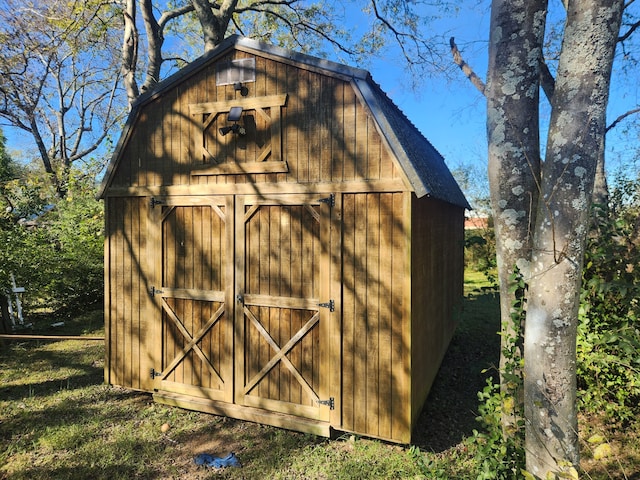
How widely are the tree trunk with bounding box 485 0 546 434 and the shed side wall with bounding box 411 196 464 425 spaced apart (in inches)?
45.2

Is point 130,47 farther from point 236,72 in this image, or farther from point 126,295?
point 126,295

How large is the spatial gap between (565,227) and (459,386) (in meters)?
4.16

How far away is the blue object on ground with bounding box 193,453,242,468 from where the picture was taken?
12.1 feet

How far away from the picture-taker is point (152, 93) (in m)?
4.92

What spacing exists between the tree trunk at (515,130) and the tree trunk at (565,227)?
1.32 ft

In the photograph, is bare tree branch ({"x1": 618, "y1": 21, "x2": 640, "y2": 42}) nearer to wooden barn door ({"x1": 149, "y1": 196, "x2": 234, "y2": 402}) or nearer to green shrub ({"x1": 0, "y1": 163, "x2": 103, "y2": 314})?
wooden barn door ({"x1": 149, "y1": 196, "x2": 234, "y2": 402})

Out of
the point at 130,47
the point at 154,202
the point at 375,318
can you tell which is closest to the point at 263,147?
the point at 154,202

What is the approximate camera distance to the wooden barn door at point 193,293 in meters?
4.64

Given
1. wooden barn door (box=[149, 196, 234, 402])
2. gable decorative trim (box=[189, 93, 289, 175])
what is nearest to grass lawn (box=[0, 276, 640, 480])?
wooden barn door (box=[149, 196, 234, 402])

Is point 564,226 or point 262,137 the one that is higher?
point 262,137

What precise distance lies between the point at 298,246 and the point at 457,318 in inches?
192

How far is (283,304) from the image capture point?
171 inches

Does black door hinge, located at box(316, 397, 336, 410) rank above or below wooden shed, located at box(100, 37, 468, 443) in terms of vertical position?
below

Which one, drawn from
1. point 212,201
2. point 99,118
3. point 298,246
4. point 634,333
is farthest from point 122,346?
point 99,118
